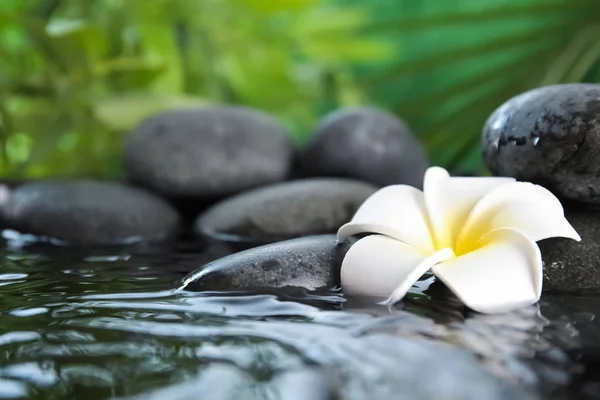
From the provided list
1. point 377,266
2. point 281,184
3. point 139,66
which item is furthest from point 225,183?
point 377,266

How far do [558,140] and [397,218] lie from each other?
1.43ft

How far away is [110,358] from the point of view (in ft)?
2.80

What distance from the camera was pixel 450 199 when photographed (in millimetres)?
1248

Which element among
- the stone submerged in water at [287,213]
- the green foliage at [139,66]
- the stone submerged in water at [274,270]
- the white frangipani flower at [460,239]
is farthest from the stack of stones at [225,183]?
the white frangipani flower at [460,239]

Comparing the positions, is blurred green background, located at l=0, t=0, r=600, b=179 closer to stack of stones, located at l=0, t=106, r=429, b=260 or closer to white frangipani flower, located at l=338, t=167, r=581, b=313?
stack of stones, located at l=0, t=106, r=429, b=260

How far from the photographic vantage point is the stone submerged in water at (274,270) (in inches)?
47.1

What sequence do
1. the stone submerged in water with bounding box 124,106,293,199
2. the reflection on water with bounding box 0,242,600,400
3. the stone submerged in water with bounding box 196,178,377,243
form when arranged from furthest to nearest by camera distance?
the stone submerged in water with bounding box 124,106,293,199
the stone submerged in water with bounding box 196,178,377,243
the reflection on water with bounding box 0,242,600,400

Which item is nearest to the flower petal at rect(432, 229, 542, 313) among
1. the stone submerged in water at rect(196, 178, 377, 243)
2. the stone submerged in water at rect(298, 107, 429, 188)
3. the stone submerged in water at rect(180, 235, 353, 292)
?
the stone submerged in water at rect(180, 235, 353, 292)

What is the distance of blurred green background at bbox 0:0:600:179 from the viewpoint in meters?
2.93

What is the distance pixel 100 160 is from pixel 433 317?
2.50m

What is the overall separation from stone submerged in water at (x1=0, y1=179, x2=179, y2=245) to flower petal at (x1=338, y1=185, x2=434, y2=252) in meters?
1.07

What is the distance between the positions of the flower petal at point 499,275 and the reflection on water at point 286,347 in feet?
0.09

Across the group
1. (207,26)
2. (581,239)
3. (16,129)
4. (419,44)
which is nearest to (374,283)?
(581,239)

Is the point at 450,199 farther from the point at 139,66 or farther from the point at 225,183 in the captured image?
the point at 139,66
